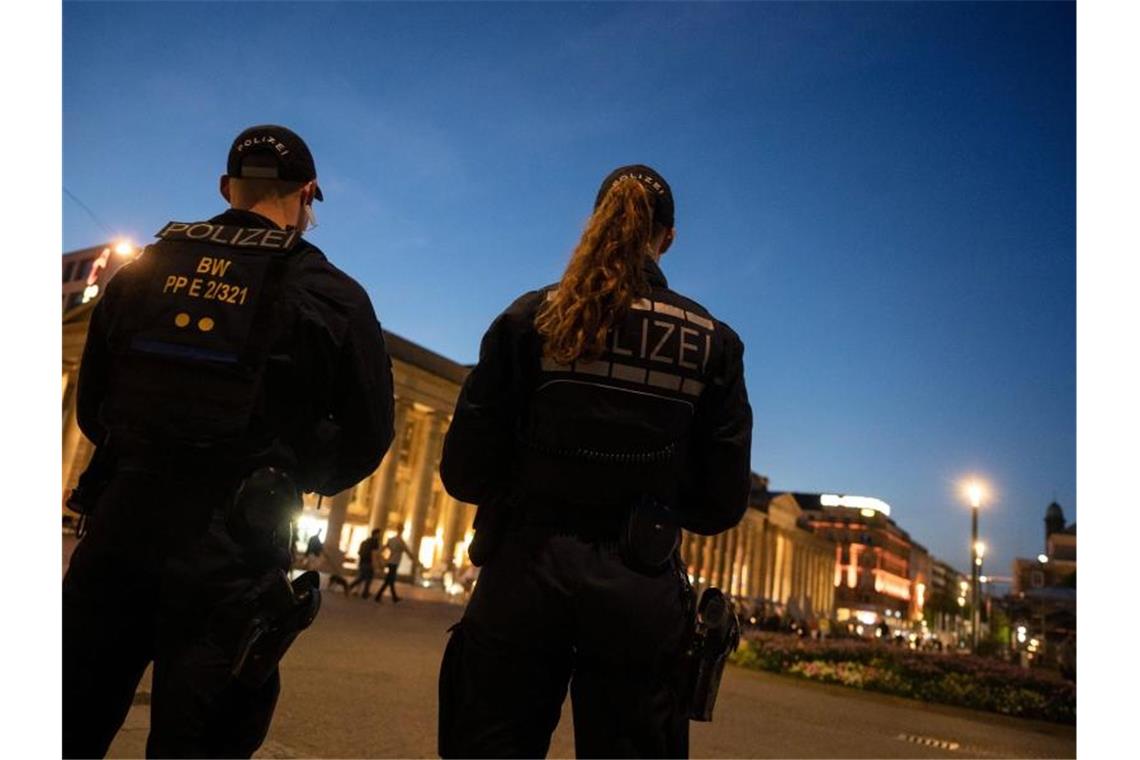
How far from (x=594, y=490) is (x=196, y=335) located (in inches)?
46.7

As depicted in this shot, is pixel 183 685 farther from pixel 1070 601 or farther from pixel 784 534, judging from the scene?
pixel 784 534

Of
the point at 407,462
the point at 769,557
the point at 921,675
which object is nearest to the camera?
the point at 921,675

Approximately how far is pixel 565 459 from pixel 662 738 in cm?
Result: 78

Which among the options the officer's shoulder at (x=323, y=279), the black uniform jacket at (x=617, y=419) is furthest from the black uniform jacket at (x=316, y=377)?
the black uniform jacket at (x=617, y=419)

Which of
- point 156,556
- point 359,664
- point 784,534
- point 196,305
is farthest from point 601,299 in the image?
point 784,534

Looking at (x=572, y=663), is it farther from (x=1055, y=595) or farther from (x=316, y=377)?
(x=1055, y=595)

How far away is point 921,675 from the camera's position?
51.1 feet

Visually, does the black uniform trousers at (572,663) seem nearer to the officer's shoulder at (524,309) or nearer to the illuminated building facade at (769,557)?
the officer's shoulder at (524,309)

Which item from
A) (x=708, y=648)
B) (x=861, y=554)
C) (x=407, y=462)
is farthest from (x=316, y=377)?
(x=861, y=554)

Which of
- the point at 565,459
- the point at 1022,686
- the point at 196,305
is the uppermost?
the point at 196,305

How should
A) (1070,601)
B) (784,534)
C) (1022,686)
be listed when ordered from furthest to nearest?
(784,534)
(1070,601)
(1022,686)
